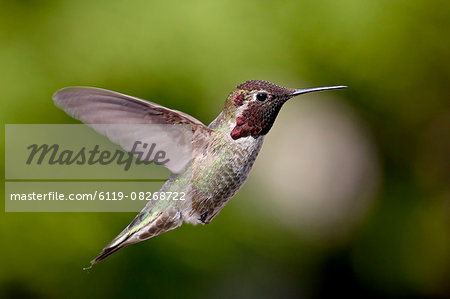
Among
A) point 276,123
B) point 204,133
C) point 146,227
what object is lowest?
point 276,123

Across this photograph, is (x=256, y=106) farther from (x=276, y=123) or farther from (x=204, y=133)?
(x=276, y=123)

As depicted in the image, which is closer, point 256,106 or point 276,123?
point 256,106

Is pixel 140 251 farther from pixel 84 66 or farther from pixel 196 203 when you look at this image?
pixel 196 203

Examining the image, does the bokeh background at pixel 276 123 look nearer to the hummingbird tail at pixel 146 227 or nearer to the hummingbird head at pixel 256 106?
the hummingbird tail at pixel 146 227

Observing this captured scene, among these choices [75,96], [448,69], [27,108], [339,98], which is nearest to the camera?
[75,96]

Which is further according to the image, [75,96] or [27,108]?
[27,108]

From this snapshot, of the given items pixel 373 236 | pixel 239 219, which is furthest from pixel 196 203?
pixel 373 236

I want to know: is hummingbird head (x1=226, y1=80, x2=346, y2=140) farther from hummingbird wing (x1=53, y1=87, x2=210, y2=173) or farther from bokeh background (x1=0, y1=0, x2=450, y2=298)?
bokeh background (x1=0, y1=0, x2=450, y2=298)

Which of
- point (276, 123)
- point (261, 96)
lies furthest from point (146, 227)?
point (276, 123)

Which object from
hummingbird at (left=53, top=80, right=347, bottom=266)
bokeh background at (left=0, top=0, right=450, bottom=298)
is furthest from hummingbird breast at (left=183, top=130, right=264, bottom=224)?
bokeh background at (left=0, top=0, right=450, bottom=298)
